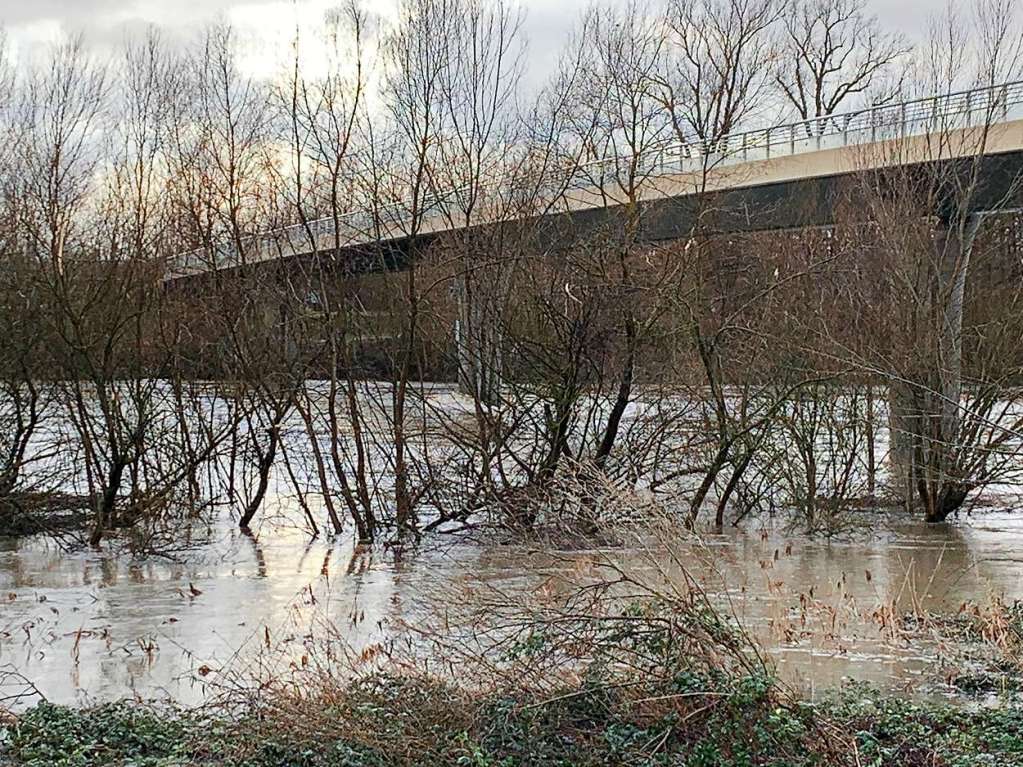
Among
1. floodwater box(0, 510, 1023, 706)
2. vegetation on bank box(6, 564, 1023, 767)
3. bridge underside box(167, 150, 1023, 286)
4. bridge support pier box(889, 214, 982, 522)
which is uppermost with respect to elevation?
bridge underside box(167, 150, 1023, 286)

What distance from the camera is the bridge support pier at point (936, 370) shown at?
18453 millimetres

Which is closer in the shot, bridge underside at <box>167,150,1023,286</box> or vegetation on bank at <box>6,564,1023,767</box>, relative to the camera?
vegetation on bank at <box>6,564,1023,767</box>

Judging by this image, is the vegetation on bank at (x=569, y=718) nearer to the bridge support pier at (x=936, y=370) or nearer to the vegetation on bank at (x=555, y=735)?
the vegetation on bank at (x=555, y=735)

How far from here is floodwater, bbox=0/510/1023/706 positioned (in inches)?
417

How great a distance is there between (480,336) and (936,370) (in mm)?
6999

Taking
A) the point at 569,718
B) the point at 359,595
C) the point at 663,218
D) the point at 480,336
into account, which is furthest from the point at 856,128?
the point at 569,718

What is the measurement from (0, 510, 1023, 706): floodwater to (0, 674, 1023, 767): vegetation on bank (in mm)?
1250

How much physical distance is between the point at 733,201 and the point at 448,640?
63.8ft

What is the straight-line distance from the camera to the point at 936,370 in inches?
728

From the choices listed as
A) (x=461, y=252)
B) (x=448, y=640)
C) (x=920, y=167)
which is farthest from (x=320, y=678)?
(x=920, y=167)

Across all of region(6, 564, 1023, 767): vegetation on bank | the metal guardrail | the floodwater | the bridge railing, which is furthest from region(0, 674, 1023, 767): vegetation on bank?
the bridge railing

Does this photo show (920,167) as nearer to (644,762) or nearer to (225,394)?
(225,394)

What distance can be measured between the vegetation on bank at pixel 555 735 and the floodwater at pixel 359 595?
1.25 m

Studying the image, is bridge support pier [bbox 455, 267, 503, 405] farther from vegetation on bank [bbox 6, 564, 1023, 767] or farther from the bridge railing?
vegetation on bank [bbox 6, 564, 1023, 767]
